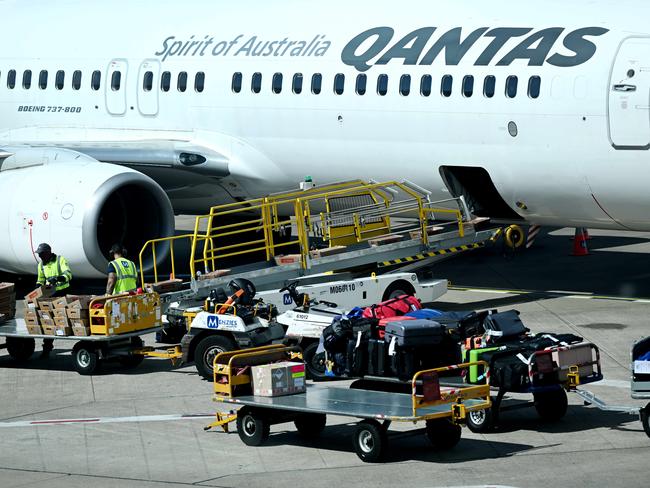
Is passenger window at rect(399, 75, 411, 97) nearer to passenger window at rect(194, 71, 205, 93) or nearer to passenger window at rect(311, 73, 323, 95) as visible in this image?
passenger window at rect(311, 73, 323, 95)

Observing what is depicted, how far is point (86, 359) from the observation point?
18422mm

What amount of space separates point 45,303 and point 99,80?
8170 millimetres

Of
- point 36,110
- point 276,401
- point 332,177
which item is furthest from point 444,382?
point 36,110

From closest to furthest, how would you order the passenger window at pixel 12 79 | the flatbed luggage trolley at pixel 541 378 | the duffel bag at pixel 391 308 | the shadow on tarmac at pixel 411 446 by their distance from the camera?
the shadow on tarmac at pixel 411 446, the flatbed luggage trolley at pixel 541 378, the duffel bag at pixel 391 308, the passenger window at pixel 12 79

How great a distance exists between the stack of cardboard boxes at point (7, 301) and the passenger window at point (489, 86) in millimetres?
7736

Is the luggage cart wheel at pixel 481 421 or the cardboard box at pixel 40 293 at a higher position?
the cardboard box at pixel 40 293

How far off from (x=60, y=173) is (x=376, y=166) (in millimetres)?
5217

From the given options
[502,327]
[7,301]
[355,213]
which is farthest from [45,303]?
[502,327]

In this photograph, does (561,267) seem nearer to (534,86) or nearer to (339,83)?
(339,83)

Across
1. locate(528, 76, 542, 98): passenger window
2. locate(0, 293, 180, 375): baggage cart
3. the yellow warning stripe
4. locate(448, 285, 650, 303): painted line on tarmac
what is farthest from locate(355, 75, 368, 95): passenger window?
locate(0, 293, 180, 375): baggage cart

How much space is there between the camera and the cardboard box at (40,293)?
19.4 m

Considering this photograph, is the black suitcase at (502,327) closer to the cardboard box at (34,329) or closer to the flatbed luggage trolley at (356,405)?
the flatbed luggage trolley at (356,405)

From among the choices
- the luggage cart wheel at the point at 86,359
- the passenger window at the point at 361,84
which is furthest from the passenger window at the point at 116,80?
the luggage cart wheel at the point at 86,359

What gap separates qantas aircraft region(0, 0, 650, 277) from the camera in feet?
66.8
